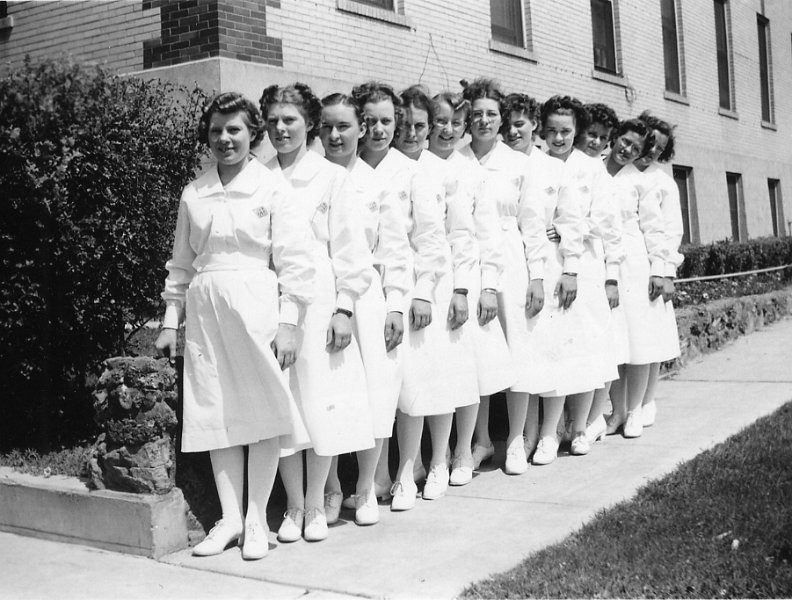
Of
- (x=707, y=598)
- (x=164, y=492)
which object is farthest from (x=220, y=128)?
(x=707, y=598)

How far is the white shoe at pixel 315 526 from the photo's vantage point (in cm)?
479

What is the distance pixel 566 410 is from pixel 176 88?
3.97 m

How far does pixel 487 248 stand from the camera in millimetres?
5691

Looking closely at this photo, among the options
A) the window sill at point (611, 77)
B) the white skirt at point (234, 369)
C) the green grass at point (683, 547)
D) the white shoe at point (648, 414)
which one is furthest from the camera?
the window sill at point (611, 77)

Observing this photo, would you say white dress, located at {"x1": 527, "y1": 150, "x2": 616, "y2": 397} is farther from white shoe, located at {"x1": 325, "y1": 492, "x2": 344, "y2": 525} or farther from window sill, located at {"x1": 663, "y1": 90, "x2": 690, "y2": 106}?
window sill, located at {"x1": 663, "y1": 90, "x2": 690, "y2": 106}

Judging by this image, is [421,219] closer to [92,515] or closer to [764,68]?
[92,515]

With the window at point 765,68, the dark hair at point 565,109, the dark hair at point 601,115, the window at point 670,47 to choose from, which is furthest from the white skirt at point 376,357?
the window at point 765,68

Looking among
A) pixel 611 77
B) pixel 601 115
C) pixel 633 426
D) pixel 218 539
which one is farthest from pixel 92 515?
pixel 611 77

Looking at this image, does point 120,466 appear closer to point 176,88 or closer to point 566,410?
point 566,410

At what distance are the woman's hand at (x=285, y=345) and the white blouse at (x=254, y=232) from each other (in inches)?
1.5

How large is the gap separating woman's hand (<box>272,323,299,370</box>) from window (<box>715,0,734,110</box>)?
16173 millimetres

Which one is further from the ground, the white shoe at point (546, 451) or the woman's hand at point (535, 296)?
the woman's hand at point (535, 296)

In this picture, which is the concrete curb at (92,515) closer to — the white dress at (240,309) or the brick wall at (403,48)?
the white dress at (240,309)

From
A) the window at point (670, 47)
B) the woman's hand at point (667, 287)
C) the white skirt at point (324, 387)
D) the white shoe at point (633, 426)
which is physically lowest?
the white shoe at point (633, 426)
